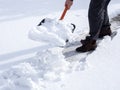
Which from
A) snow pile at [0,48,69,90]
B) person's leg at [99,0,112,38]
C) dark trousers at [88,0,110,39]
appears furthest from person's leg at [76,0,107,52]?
snow pile at [0,48,69,90]

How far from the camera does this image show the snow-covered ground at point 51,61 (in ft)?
9.59

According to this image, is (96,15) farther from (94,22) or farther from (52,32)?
(52,32)

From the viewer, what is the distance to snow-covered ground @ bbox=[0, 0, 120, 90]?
9.59 ft

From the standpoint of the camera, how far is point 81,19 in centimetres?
442

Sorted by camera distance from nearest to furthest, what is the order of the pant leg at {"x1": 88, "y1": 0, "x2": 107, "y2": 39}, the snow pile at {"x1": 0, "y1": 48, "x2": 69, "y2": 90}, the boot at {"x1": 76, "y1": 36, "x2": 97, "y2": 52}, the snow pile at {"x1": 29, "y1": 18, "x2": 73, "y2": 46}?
the snow pile at {"x1": 0, "y1": 48, "x2": 69, "y2": 90} < the snow pile at {"x1": 29, "y1": 18, "x2": 73, "y2": 46} < the pant leg at {"x1": 88, "y1": 0, "x2": 107, "y2": 39} < the boot at {"x1": 76, "y1": 36, "x2": 97, "y2": 52}

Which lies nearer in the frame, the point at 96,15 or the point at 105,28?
the point at 96,15

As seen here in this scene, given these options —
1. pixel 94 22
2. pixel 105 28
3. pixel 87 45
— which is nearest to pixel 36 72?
pixel 87 45

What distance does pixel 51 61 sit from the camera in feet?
10.4

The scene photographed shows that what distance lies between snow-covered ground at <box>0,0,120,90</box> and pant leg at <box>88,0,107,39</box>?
20 centimetres

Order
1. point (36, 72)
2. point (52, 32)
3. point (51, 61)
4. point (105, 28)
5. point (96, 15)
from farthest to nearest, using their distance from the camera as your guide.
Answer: point (105, 28) → point (96, 15) → point (52, 32) → point (51, 61) → point (36, 72)

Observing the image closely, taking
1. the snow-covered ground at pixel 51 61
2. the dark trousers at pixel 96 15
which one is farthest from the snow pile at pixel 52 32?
the dark trousers at pixel 96 15

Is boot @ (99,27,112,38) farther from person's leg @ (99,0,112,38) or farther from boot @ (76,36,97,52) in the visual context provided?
boot @ (76,36,97,52)

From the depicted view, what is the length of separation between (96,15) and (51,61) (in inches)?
30.5

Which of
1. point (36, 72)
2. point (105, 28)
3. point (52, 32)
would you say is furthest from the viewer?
point (105, 28)
